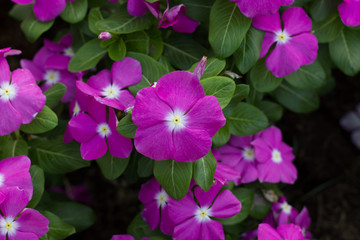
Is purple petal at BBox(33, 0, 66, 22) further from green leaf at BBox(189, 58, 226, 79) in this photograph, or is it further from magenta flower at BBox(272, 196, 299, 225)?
magenta flower at BBox(272, 196, 299, 225)

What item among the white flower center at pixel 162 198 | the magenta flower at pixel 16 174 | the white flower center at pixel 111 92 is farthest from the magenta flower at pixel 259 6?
the magenta flower at pixel 16 174

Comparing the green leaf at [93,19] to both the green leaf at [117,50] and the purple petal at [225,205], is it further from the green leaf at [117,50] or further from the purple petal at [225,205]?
the purple petal at [225,205]

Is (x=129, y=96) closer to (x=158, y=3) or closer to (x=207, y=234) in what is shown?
(x=158, y=3)

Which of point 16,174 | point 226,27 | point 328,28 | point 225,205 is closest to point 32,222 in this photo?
point 16,174

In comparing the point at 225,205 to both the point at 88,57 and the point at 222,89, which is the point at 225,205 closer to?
the point at 222,89

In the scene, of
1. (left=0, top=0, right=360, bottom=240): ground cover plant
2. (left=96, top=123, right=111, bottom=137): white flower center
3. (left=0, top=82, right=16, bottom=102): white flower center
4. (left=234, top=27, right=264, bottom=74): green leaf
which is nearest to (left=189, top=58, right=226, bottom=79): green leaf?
(left=0, top=0, right=360, bottom=240): ground cover plant
